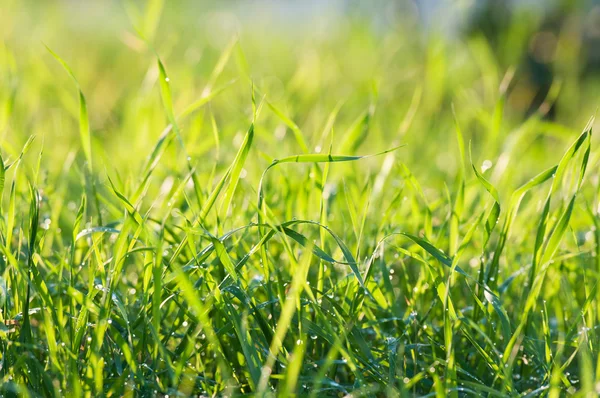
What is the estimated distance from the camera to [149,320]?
958 mm

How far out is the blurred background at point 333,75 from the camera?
202cm

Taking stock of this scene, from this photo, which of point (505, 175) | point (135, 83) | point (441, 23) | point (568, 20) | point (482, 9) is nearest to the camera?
point (505, 175)

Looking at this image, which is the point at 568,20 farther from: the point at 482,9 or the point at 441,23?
the point at 441,23

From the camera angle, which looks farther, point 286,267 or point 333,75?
point 333,75

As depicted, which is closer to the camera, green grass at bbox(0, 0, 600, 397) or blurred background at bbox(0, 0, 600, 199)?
green grass at bbox(0, 0, 600, 397)

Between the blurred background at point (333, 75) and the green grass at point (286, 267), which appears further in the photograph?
the blurred background at point (333, 75)

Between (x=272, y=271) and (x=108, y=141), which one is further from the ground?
(x=272, y=271)

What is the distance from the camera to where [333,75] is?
10.7 feet

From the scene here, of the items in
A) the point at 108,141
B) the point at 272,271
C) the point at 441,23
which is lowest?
the point at 108,141

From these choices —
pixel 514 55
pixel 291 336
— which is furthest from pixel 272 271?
pixel 514 55

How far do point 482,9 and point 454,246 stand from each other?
140 inches

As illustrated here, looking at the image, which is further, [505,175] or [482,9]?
[482,9]

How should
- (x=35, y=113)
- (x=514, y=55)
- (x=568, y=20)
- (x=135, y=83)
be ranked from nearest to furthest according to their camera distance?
1. (x=35, y=113)
2. (x=135, y=83)
3. (x=514, y=55)
4. (x=568, y=20)

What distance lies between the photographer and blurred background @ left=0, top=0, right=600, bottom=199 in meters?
2.02
